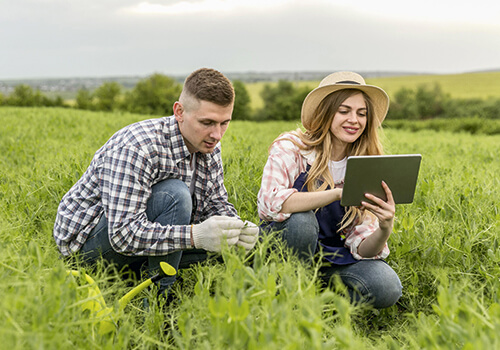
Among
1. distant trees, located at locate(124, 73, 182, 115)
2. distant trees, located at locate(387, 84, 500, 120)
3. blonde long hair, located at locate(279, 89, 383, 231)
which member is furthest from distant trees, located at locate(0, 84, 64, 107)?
blonde long hair, located at locate(279, 89, 383, 231)

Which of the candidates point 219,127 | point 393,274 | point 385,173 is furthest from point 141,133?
point 393,274

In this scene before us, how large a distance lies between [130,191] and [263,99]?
166ft

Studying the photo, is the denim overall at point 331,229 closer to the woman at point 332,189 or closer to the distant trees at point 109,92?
the woman at point 332,189

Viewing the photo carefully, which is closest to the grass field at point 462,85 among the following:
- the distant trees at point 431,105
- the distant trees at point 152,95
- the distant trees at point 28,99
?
the distant trees at point 431,105

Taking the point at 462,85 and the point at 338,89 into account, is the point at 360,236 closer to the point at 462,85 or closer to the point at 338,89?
the point at 338,89

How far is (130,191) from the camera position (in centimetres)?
253

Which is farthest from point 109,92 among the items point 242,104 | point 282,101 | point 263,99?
point 282,101

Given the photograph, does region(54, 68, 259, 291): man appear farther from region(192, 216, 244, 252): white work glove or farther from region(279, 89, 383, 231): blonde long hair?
region(279, 89, 383, 231): blonde long hair

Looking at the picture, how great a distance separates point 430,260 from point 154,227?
6.45 feet

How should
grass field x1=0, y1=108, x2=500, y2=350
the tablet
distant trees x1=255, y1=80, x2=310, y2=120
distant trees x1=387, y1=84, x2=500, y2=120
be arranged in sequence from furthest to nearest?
distant trees x1=255, y1=80, x2=310, y2=120
distant trees x1=387, y1=84, x2=500, y2=120
the tablet
grass field x1=0, y1=108, x2=500, y2=350

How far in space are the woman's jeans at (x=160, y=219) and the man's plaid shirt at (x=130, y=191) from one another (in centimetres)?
5

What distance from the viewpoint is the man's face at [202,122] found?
2607 millimetres

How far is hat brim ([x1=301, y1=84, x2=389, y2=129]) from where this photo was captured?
9.57 ft

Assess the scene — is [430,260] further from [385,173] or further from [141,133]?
[141,133]
